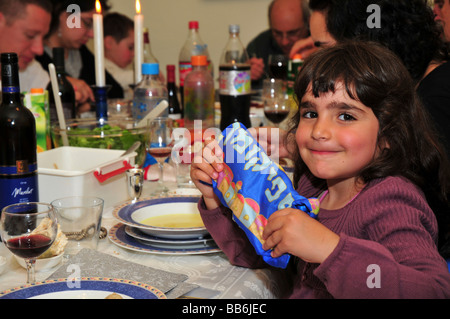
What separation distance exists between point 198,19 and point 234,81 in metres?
2.98

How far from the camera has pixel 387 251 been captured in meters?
0.78

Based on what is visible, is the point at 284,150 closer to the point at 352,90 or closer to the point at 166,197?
the point at 166,197

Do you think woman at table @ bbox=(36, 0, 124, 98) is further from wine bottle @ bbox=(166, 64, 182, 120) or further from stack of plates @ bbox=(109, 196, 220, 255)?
stack of plates @ bbox=(109, 196, 220, 255)

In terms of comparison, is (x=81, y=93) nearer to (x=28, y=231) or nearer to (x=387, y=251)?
(x=28, y=231)

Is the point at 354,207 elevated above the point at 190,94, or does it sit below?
below

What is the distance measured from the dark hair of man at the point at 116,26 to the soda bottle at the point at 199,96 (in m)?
1.81

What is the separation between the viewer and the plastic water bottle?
1880 millimetres

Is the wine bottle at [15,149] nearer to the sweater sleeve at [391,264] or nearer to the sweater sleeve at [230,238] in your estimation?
the sweater sleeve at [230,238]

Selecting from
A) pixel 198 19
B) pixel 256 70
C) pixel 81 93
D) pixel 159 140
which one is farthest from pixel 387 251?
pixel 198 19

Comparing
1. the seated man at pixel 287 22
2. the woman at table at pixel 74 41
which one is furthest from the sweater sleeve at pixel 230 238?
the seated man at pixel 287 22

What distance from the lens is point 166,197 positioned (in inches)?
48.2

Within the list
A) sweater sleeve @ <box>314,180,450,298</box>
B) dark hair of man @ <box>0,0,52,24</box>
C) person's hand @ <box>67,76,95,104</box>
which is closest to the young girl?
sweater sleeve @ <box>314,180,450,298</box>
